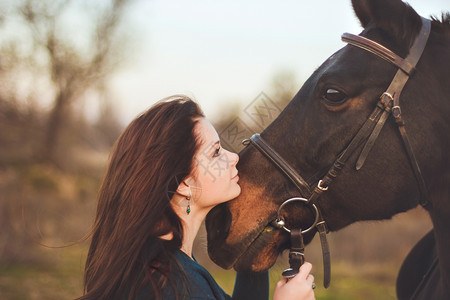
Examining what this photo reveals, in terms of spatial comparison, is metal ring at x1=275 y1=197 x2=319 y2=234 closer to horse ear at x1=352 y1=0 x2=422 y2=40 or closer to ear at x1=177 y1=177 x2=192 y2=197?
ear at x1=177 y1=177 x2=192 y2=197

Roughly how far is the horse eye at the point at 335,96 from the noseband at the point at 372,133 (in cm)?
17

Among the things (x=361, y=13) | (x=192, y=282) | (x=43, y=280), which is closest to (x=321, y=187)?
(x=192, y=282)

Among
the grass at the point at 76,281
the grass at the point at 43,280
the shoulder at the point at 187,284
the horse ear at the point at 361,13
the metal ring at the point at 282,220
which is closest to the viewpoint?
the shoulder at the point at 187,284

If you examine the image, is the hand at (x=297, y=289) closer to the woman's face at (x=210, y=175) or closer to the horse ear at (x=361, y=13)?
the woman's face at (x=210, y=175)

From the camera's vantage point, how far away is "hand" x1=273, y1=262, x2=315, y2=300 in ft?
6.38

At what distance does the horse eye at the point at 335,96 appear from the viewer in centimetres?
222

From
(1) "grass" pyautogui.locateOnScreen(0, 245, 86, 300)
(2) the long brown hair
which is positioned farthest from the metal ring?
(1) "grass" pyautogui.locateOnScreen(0, 245, 86, 300)

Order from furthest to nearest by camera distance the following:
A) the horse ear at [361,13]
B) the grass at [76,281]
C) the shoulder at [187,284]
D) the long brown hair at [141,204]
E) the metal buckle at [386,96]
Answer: the grass at [76,281]
the horse ear at [361,13]
the metal buckle at [386,96]
the long brown hair at [141,204]
the shoulder at [187,284]

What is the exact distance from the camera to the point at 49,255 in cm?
996

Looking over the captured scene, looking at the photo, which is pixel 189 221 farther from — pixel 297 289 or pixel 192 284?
pixel 297 289

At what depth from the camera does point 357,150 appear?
2.23 m

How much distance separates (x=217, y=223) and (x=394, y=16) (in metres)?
1.42

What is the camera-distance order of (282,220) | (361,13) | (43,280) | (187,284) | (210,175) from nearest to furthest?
(187,284)
(210,175)
(282,220)
(361,13)
(43,280)

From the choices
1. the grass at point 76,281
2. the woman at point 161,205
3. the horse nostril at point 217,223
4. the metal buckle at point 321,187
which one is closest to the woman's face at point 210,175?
the woman at point 161,205
